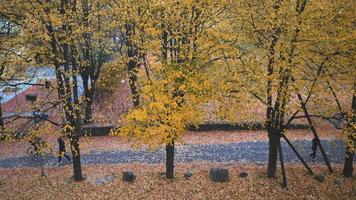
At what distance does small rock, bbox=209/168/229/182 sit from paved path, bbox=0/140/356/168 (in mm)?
2387

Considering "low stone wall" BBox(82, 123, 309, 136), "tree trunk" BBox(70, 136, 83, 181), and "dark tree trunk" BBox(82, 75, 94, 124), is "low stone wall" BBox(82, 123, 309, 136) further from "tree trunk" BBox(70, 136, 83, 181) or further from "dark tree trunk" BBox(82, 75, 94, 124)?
"tree trunk" BBox(70, 136, 83, 181)

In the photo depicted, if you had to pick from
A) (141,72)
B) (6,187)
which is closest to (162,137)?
(141,72)

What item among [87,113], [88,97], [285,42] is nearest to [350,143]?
[285,42]

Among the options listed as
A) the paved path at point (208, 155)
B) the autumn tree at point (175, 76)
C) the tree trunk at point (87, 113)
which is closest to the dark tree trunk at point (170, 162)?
the paved path at point (208, 155)

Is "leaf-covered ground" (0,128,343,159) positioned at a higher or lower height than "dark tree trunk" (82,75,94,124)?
lower

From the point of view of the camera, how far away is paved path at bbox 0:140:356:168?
21.8 meters

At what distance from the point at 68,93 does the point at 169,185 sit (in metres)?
6.41

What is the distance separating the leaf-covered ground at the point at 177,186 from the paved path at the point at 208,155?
1325mm

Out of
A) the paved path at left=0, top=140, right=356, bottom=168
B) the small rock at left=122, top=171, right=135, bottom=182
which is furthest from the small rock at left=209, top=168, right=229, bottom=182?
the small rock at left=122, top=171, right=135, bottom=182

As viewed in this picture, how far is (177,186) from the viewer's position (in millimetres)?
18719

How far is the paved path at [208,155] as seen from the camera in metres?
21.8

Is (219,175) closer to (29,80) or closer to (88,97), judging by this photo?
(88,97)

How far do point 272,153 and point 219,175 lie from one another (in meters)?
2.78

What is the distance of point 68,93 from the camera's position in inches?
680
